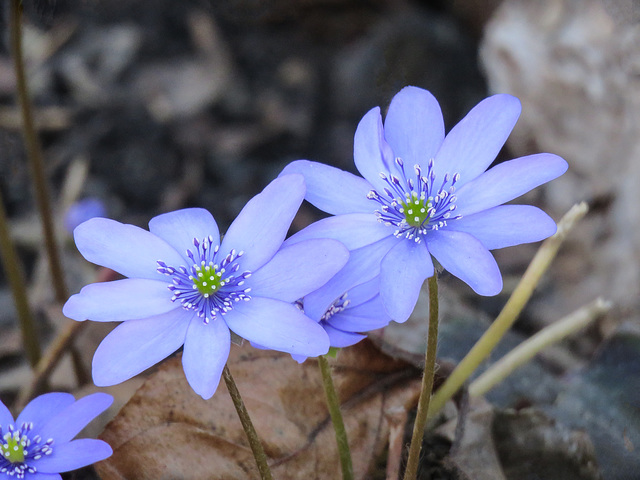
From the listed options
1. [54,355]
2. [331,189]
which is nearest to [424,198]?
[331,189]

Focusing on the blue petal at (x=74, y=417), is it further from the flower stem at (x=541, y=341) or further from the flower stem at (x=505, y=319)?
the flower stem at (x=541, y=341)

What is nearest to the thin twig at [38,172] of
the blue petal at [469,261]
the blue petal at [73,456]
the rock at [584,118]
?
the blue petal at [73,456]

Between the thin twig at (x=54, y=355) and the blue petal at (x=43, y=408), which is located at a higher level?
the thin twig at (x=54, y=355)

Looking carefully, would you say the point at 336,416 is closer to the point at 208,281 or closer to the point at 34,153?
the point at 208,281

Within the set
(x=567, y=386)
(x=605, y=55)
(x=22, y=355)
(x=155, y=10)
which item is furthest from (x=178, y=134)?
(x=567, y=386)

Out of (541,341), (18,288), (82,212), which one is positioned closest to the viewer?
(541,341)
